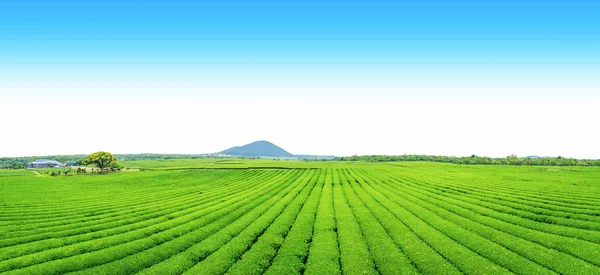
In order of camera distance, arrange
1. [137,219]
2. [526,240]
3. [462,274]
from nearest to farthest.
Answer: [462,274], [526,240], [137,219]

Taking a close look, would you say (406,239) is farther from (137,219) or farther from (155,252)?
(137,219)

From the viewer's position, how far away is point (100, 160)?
377 feet

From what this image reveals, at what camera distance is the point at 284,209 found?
3136 centimetres

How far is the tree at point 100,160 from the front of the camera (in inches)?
4449

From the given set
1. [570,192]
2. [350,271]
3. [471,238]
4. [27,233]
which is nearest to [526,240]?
[471,238]

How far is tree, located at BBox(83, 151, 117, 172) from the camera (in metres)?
113

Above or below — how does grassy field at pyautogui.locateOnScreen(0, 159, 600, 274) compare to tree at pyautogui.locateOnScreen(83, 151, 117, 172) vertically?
below

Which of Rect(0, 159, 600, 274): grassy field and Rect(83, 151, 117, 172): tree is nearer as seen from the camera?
Rect(0, 159, 600, 274): grassy field

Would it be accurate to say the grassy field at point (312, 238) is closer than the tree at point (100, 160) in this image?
Yes

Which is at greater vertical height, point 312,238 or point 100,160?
point 100,160

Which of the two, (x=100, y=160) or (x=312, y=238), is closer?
(x=312, y=238)

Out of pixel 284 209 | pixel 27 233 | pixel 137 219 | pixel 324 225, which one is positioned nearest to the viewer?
pixel 27 233

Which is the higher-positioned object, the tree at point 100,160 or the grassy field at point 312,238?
the tree at point 100,160

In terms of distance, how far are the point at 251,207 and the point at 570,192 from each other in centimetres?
4123
